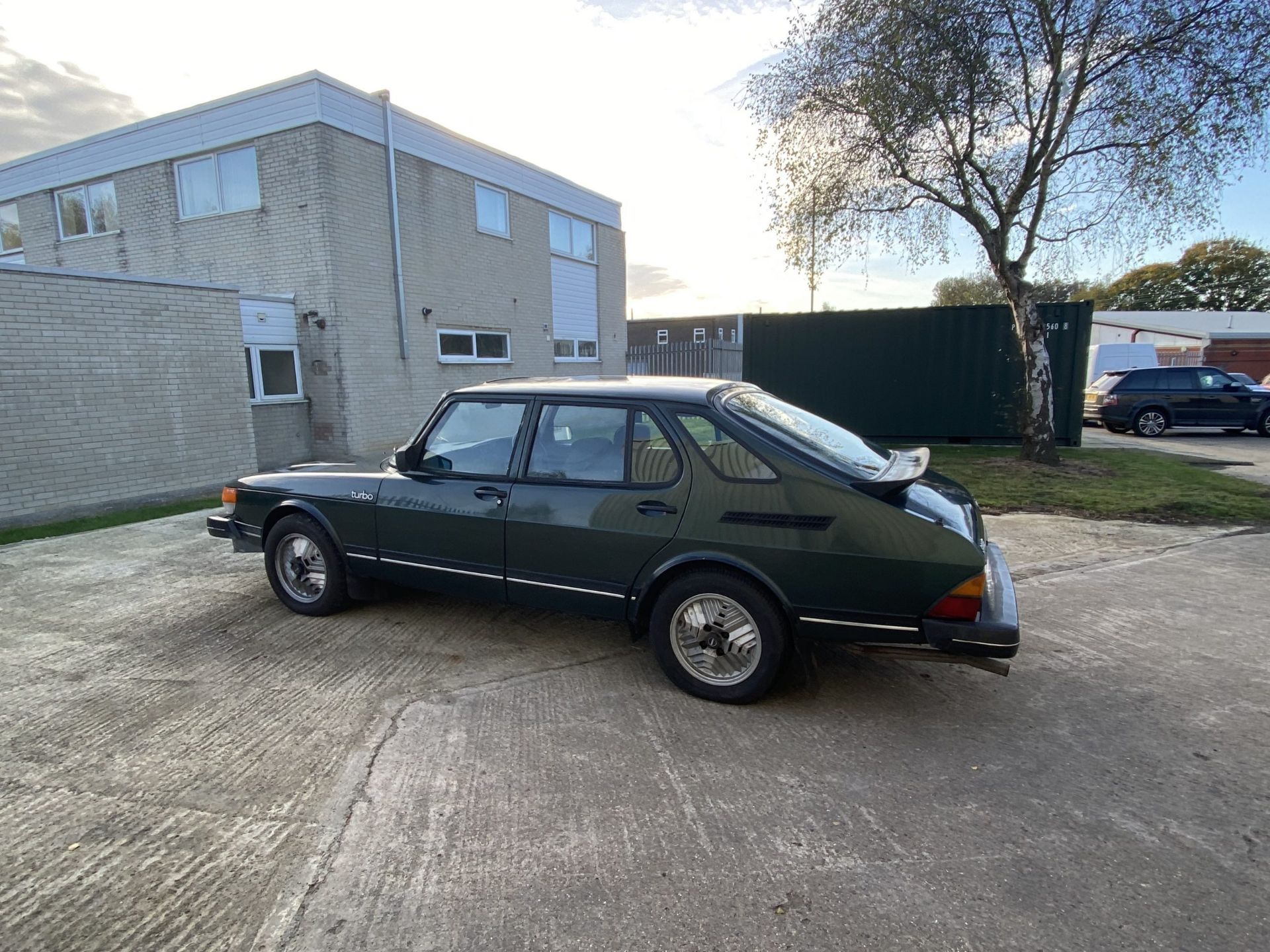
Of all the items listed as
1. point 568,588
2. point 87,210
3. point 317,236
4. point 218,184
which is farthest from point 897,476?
point 87,210

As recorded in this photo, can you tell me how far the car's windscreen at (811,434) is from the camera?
133 inches

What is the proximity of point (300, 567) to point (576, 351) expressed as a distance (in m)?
14.2

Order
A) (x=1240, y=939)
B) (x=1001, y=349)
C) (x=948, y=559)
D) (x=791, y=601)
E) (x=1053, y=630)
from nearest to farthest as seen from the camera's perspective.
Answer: (x=1240, y=939) → (x=948, y=559) → (x=791, y=601) → (x=1053, y=630) → (x=1001, y=349)

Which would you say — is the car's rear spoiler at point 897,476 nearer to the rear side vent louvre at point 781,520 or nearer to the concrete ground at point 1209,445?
the rear side vent louvre at point 781,520

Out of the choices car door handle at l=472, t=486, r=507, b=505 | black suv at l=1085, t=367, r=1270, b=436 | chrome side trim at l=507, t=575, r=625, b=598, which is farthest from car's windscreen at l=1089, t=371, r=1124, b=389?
car door handle at l=472, t=486, r=507, b=505

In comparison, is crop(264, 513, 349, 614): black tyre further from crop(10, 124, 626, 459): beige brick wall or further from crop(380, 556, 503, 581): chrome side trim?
crop(10, 124, 626, 459): beige brick wall

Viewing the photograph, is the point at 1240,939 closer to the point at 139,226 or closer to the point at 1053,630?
the point at 1053,630

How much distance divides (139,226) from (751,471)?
49.1ft

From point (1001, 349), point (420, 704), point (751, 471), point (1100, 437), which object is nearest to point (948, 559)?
point (751, 471)

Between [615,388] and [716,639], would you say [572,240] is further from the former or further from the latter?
[716,639]

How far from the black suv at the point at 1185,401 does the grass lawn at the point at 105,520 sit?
17.0 meters

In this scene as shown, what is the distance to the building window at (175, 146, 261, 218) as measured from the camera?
1163 cm

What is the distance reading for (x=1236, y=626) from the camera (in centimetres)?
427

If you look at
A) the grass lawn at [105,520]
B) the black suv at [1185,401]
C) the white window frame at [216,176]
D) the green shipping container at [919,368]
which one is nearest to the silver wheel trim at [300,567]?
the grass lawn at [105,520]
